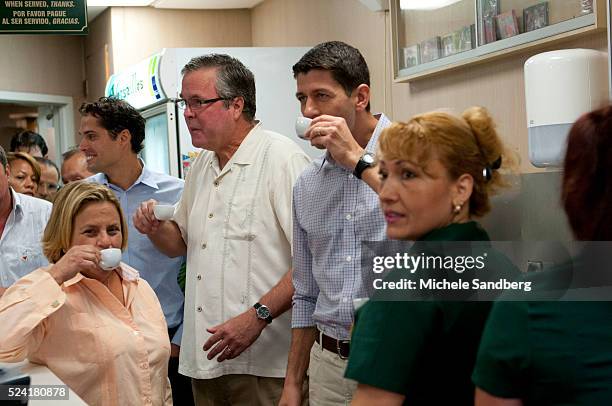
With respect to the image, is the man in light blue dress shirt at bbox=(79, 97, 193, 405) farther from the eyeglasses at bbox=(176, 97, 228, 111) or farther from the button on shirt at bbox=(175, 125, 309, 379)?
the eyeglasses at bbox=(176, 97, 228, 111)

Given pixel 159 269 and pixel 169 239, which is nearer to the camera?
pixel 169 239

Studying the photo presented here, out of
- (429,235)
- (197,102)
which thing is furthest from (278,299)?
(429,235)

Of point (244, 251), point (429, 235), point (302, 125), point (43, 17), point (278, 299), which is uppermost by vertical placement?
point (43, 17)

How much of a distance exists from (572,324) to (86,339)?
56.9 inches

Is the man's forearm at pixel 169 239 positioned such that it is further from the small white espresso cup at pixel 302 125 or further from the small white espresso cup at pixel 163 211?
the small white espresso cup at pixel 302 125

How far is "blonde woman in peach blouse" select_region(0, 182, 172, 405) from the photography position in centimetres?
206

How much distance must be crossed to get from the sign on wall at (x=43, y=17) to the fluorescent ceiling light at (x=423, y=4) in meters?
2.18

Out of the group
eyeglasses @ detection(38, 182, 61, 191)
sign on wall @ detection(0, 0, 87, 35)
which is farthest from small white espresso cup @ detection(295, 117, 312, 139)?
sign on wall @ detection(0, 0, 87, 35)

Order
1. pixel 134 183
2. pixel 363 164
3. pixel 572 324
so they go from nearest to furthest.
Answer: pixel 572 324, pixel 363 164, pixel 134 183

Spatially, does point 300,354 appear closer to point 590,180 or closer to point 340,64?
point 340,64

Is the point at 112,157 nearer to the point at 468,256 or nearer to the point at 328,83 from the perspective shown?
the point at 328,83

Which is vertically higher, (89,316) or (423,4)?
(423,4)

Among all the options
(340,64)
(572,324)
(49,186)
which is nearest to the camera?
(572,324)

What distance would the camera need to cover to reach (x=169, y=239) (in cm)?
276
